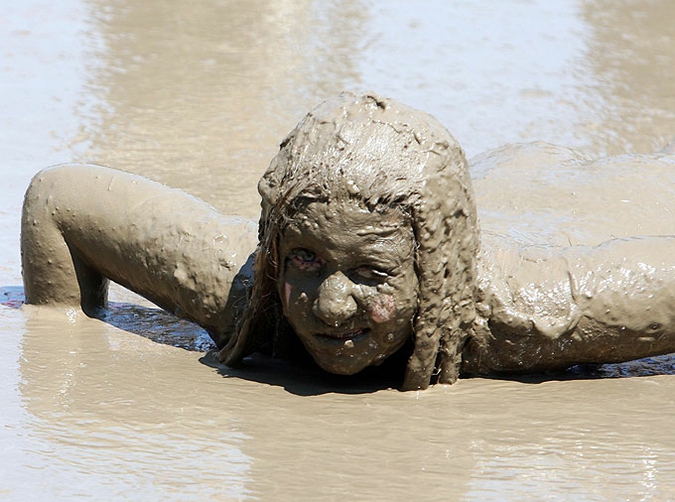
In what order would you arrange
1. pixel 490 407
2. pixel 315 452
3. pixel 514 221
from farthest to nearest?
1. pixel 514 221
2. pixel 490 407
3. pixel 315 452

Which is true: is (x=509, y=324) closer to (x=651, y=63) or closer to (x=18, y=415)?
(x=18, y=415)

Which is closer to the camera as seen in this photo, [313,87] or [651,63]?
[313,87]

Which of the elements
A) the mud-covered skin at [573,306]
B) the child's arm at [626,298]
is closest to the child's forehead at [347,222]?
the mud-covered skin at [573,306]

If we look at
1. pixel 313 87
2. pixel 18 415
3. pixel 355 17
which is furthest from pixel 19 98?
pixel 18 415

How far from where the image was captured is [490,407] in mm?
4285

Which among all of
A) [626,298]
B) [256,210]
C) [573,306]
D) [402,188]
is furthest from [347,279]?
[256,210]

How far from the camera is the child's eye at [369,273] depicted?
13.3ft

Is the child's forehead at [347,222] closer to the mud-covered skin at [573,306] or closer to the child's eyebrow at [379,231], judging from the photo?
the child's eyebrow at [379,231]

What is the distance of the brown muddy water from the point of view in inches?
141

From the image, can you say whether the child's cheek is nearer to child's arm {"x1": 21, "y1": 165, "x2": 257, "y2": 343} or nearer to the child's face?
the child's face

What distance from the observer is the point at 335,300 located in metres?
4.01

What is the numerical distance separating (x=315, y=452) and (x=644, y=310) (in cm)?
146

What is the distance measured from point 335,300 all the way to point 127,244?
4.11 feet

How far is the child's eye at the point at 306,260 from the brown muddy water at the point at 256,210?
51 centimetres
